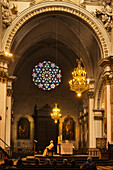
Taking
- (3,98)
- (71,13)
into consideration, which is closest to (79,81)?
(3,98)

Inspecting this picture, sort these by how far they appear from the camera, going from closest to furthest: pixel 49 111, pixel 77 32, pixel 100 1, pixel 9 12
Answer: pixel 9 12 < pixel 100 1 < pixel 77 32 < pixel 49 111

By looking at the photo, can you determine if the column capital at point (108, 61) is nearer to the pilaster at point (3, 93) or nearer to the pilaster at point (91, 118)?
the pilaster at point (91, 118)

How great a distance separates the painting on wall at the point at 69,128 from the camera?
30.9m

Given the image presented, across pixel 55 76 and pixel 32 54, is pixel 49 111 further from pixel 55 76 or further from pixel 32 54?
pixel 32 54

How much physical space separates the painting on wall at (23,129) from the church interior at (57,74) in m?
0.09

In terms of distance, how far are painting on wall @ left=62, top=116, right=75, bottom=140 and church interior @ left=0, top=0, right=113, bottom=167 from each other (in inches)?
3.5

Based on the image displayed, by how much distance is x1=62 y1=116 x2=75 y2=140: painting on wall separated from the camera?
1217 inches

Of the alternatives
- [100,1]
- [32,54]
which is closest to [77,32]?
[100,1]

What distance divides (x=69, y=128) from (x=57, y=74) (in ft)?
16.7

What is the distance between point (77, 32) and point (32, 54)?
7.82 meters

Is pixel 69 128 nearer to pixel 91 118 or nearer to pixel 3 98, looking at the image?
pixel 91 118

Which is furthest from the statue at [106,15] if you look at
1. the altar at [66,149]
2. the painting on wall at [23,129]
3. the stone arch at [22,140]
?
the painting on wall at [23,129]

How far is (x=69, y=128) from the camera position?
102 feet

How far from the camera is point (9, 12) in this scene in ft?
65.7
